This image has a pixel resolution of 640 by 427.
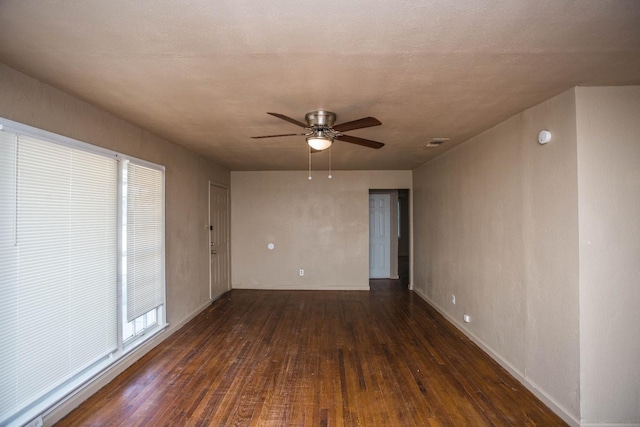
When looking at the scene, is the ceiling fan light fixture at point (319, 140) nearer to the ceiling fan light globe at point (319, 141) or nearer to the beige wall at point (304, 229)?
the ceiling fan light globe at point (319, 141)

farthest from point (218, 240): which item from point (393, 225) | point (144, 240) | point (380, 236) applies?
point (393, 225)

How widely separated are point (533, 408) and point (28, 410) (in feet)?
11.8

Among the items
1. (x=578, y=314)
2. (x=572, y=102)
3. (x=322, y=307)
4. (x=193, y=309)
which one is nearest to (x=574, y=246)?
(x=578, y=314)

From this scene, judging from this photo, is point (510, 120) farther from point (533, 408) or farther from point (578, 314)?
point (533, 408)

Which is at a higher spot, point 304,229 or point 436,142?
point 436,142

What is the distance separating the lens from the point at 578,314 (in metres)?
2.21

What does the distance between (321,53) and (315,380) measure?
2.64 metres

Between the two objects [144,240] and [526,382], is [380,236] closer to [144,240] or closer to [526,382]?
[526,382]

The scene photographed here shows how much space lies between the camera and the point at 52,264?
2.30m

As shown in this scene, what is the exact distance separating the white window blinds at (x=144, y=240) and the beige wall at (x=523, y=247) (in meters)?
3.69

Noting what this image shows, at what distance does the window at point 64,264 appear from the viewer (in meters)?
2.00

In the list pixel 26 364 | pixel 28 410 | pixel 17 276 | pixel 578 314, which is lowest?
pixel 28 410

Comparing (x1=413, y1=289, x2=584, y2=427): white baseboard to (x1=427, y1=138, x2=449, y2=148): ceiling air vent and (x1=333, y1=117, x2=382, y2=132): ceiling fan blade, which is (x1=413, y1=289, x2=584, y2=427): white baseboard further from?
(x1=333, y1=117, x2=382, y2=132): ceiling fan blade

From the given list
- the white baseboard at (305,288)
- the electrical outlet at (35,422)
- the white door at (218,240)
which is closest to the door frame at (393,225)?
the white baseboard at (305,288)
